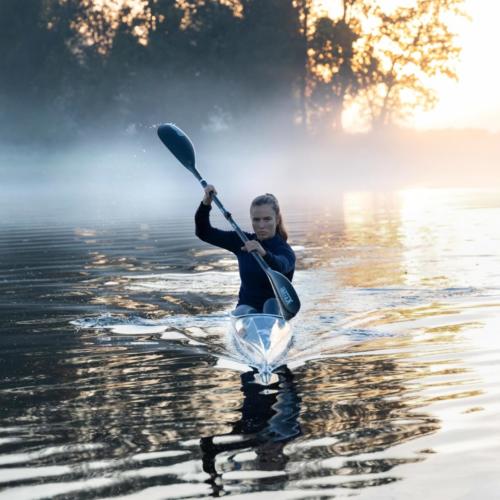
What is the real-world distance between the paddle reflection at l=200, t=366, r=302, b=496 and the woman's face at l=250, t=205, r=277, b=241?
107 inches

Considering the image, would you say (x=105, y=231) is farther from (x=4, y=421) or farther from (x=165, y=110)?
(x=165, y=110)

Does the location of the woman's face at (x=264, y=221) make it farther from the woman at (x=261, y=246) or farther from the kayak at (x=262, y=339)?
the kayak at (x=262, y=339)

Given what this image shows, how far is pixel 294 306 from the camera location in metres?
9.95

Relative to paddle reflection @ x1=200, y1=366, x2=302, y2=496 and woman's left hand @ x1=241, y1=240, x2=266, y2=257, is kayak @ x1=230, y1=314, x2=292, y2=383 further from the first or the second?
paddle reflection @ x1=200, y1=366, x2=302, y2=496

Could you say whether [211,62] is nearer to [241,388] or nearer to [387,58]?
[387,58]

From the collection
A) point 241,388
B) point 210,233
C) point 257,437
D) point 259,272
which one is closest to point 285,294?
point 259,272

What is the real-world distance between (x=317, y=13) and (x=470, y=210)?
30749 millimetres

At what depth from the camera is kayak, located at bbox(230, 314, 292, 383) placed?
8961mm

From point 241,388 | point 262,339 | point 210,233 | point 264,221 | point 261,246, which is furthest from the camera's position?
point 210,233

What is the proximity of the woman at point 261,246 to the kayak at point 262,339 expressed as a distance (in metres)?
0.63

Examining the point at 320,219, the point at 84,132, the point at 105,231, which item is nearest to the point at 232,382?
the point at 105,231

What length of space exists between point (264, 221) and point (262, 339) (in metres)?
1.68

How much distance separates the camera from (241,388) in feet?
26.5

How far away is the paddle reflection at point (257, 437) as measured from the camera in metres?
5.99
